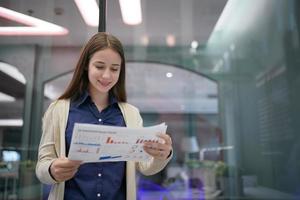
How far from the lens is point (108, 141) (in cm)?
77

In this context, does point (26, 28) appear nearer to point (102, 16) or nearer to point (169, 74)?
point (102, 16)

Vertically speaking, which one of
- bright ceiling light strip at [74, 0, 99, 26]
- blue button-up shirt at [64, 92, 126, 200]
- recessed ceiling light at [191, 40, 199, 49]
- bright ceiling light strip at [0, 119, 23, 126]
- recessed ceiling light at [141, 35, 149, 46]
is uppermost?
recessed ceiling light at [191, 40, 199, 49]

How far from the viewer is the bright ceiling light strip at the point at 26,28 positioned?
225 cm

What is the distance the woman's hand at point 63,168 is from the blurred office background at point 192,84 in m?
1.39

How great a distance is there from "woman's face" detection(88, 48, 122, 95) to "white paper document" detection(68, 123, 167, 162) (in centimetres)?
21

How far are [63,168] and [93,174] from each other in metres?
0.12

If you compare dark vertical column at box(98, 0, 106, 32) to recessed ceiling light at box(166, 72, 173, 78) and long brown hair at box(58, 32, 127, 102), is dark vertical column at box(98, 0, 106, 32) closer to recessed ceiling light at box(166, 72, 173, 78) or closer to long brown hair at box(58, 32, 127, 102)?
long brown hair at box(58, 32, 127, 102)

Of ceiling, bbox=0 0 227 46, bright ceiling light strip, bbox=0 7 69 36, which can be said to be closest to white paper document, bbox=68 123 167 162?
ceiling, bbox=0 0 227 46

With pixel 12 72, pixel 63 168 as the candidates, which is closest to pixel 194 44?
pixel 12 72

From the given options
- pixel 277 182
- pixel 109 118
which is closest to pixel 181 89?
pixel 277 182

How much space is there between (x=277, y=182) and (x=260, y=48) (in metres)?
1.93

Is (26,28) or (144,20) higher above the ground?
(144,20)

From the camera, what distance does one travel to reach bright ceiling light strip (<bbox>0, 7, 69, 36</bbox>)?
225cm

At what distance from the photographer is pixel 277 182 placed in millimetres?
4059
